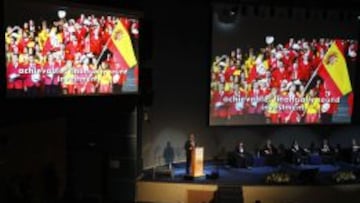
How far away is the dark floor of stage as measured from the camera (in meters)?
12.3

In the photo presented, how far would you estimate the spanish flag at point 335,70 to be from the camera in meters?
14.5

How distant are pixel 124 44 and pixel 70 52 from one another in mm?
1464

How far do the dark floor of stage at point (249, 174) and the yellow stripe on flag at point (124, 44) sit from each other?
2.62 m

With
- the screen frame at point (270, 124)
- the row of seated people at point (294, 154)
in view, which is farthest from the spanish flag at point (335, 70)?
the row of seated people at point (294, 154)

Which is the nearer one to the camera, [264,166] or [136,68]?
[136,68]

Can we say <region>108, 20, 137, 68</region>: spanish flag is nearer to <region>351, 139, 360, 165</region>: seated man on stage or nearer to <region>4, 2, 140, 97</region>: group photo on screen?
<region>4, 2, 140, 97</region>: group photo on screen

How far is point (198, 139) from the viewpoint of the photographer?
46.1 feet

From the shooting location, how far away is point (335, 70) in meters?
14.6

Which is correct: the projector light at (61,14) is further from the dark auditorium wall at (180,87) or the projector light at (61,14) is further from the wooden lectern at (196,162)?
the wooden lectern at (196,162)

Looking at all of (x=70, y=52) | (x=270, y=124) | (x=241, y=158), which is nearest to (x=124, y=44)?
(x=70, y=52)

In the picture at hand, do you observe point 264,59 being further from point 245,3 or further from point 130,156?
point 130,156

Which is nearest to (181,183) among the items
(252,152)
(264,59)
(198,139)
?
(198,139)

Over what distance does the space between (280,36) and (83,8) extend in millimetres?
5873

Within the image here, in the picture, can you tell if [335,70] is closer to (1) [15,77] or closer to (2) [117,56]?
(2) [117,56]
